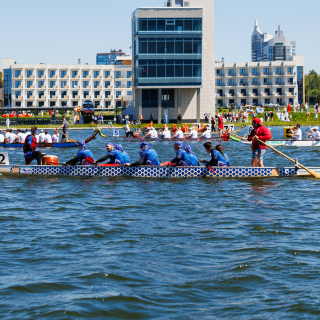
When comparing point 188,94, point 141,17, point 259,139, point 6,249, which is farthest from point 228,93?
point 6,249

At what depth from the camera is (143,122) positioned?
276ft

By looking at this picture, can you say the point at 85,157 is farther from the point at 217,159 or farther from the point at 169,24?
the point at 169,24

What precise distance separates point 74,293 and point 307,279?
4213 mm

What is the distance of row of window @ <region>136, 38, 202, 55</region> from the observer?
258 feet

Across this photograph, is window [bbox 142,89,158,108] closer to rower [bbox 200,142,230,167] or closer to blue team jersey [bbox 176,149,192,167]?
blue team jersey [bbox 176,149,192,167]

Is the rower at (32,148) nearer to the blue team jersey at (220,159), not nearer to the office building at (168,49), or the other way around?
the blue team jersey at (220,159)

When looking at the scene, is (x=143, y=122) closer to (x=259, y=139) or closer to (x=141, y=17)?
(x=141, y=17)

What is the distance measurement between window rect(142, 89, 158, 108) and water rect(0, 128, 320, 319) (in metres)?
67.4

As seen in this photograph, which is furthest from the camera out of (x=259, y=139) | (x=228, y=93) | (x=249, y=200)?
(x=228, y=93)

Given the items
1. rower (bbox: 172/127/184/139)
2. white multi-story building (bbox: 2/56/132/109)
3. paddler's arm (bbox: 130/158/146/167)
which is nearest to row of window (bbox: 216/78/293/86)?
white multi-story building (bbox: 2/56/132/109)

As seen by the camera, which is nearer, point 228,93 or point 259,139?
point 259,139

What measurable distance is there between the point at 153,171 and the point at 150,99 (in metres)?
65.6

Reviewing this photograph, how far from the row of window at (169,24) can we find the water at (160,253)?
210ft

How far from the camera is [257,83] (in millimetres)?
Answer: 144875
